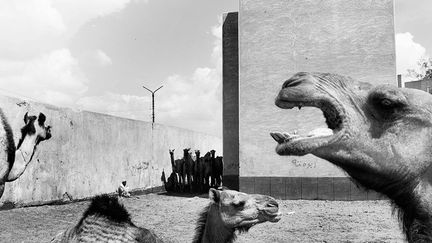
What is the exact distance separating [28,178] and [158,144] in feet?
28.0

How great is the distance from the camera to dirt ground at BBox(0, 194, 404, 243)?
8.31 m

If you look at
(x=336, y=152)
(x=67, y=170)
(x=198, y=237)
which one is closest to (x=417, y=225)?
(x=336, y=152)

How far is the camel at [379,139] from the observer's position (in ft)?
5.81

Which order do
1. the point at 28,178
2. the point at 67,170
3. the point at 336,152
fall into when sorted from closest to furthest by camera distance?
the point at 336,152, the point at 28,178, the point at 67,170

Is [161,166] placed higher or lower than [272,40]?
lower

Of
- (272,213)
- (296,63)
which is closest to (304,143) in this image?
(272,213)

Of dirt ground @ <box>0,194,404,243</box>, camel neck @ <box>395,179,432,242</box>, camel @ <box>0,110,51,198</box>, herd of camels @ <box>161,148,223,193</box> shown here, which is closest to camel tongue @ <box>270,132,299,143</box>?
camel neck @ <box>395,179,432,242</box>

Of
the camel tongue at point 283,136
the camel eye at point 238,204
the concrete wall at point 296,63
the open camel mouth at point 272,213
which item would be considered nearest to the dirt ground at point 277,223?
the concrete wall at point 296,63

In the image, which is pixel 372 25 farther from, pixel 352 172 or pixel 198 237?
pixel 352 172

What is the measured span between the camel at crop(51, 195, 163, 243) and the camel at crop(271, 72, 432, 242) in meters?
1.82

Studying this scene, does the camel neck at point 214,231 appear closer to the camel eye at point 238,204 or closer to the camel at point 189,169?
the camel eye at point 238,204

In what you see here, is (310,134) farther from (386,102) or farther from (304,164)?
(304,164)

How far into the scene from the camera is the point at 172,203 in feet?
45.0

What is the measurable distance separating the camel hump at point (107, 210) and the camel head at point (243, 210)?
199 centimetres
